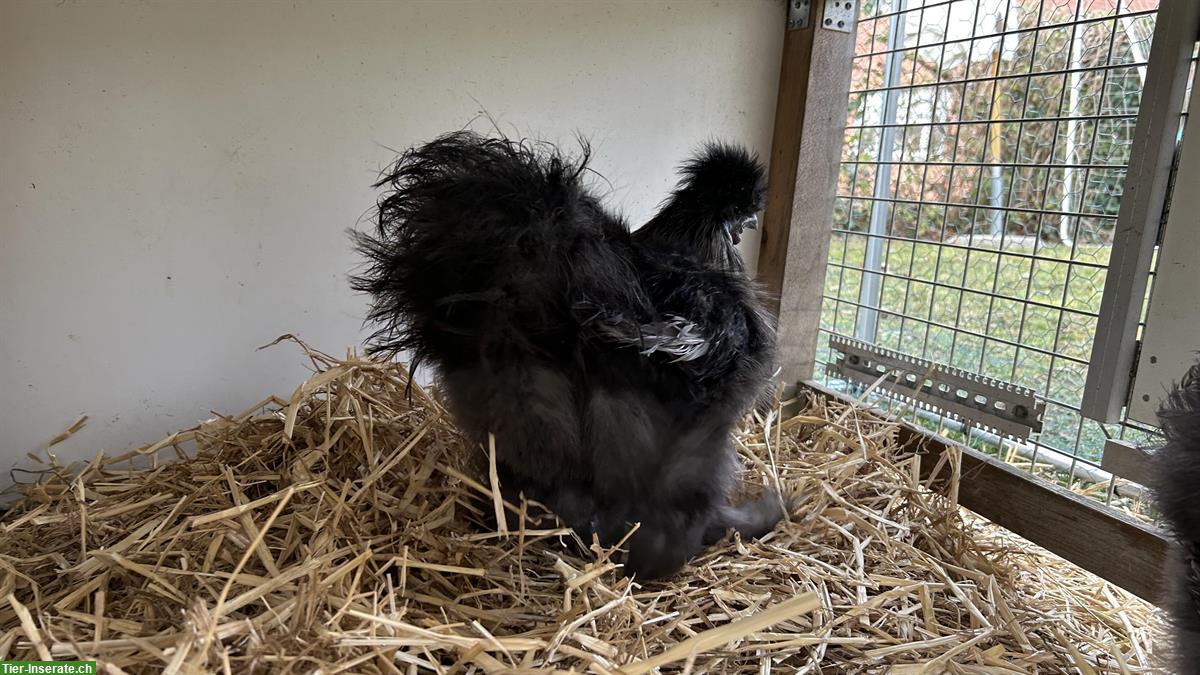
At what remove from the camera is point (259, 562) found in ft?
4.12

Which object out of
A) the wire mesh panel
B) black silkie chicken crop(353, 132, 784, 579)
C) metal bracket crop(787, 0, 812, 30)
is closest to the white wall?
metal bracket crop(787, 0, 812, 30)

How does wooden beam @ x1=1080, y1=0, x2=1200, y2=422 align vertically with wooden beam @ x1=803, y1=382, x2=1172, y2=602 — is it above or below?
above

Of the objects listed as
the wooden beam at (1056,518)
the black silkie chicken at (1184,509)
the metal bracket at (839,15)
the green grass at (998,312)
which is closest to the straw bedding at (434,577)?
the wooden beam at (1056,518)

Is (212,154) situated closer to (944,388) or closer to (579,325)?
(579,325)

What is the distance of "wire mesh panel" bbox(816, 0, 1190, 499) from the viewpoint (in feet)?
5.51

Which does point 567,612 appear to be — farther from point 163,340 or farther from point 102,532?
point 163,340

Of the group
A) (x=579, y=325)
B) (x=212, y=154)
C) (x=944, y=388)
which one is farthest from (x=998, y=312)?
(x=212, y=154)

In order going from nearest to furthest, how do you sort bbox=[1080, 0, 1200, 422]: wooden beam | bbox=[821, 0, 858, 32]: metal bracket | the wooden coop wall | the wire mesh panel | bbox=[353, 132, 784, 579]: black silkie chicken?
bbox=[353, 132, 784, 579]: black silkie chicken, bbox=[1080, 0, 1200, 422]: wooden beam, the wooden coop wall, the wire mesh panel, bbox=[821, 0, 858, 32]: metal bracket

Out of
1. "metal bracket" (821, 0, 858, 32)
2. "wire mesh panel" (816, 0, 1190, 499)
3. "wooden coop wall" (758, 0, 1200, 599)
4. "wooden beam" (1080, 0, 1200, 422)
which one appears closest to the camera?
"wooden beam" (1080, 0, 1200, 422)

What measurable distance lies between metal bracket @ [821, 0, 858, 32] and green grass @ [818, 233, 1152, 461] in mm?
593

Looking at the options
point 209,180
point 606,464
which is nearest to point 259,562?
A: point 606,464

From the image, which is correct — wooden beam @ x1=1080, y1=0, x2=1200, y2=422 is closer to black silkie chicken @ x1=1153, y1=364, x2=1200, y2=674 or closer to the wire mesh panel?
the wire mesh panel

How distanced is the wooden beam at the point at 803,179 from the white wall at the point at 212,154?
383mm

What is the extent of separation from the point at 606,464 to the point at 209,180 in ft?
3.86
